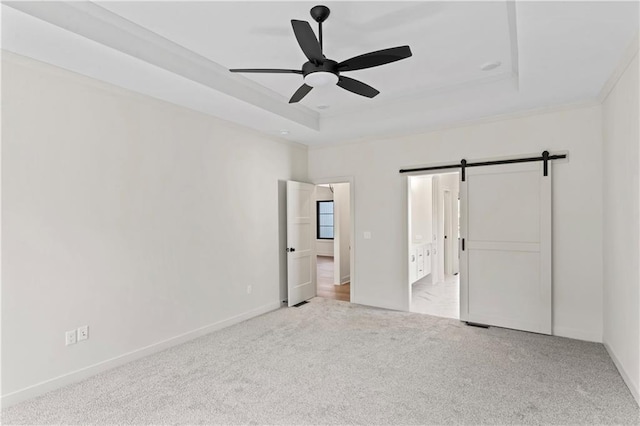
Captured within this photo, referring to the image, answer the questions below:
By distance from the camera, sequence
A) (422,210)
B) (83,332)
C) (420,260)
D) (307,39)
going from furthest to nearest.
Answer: (422,210), (420,260), (83,332), (307,39)

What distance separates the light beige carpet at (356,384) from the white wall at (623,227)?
9.9 inches

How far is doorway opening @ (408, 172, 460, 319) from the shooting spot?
533 centimetres

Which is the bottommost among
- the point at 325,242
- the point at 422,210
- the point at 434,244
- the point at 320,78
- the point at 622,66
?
the point at 325,242

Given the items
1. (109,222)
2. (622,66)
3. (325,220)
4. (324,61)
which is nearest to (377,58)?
(324,61)

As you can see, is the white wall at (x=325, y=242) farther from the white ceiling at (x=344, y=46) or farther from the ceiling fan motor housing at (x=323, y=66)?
the ceiling fan motor housing at (x=323, y=66)

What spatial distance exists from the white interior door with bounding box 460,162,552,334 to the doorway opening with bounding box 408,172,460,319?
0.69 meters

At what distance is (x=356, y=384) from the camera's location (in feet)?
9.20

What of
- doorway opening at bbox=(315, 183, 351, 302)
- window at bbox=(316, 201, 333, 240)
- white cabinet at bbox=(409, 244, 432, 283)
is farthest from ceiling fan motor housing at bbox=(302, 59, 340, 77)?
window at bbox=(316, 201, 333, 240)

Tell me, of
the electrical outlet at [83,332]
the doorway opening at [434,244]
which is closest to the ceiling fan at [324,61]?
the electrical outlet at [83,332]

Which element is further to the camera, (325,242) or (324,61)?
(325,242)

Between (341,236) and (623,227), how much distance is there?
461 cm

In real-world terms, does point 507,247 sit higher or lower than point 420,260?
higher

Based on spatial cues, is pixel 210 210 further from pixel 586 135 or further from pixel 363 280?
pixel 586 135

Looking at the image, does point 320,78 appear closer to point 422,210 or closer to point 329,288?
point 422,210
